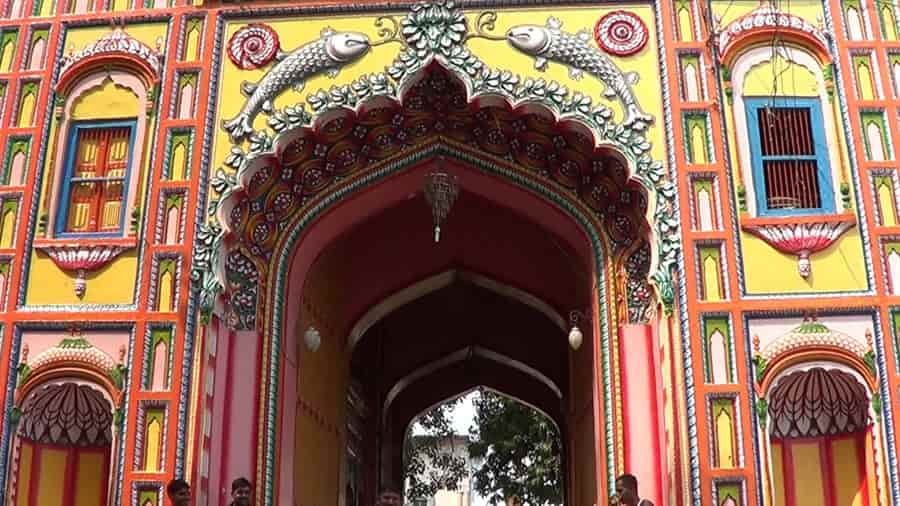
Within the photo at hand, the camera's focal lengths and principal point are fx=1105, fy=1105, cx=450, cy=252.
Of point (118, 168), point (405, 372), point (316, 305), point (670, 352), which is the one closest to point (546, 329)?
point (405, 372)

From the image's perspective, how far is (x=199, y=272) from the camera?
914 cm

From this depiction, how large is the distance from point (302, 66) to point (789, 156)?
425cm

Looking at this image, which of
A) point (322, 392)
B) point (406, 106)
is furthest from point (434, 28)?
point (322, 392)

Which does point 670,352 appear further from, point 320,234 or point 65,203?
point 65,203

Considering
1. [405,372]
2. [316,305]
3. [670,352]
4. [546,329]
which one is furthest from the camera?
[405,372]

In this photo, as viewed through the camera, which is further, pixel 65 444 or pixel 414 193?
pixel 414 193

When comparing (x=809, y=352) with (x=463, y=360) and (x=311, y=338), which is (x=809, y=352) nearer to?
(x=311, y=338)

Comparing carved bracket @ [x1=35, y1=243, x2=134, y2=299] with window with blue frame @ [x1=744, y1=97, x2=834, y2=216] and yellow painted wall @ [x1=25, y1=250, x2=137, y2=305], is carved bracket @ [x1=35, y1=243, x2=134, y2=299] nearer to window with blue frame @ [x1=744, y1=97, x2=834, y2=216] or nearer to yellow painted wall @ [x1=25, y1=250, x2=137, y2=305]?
yellow painted wall @ [x1=25, y1=250, x2=137, y2=305]

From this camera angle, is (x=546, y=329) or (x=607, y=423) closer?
(x=607, y=423)

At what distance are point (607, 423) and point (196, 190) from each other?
4006 mm

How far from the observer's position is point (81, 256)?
30.5 ft

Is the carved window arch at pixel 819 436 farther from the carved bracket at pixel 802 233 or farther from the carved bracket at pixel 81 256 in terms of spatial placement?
the carved bracket at pixel 81 256

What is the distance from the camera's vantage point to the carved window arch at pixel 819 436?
8.72 meters

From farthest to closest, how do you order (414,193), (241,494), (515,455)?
(515,455), (414,193), (241,494)
